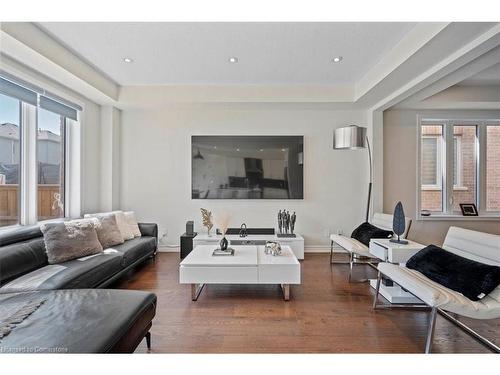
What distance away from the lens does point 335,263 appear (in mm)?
4039

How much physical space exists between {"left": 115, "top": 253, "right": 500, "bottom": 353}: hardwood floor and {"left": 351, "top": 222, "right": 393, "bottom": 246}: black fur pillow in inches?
28.3

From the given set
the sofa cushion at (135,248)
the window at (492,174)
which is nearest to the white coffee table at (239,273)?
the sofa cushion at (135,248)

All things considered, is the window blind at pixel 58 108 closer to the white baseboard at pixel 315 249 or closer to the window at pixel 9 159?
the window at pixel 9 159

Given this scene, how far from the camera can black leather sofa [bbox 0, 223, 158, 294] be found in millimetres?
2182

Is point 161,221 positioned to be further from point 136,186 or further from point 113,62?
point 113,62

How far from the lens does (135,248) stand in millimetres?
3420

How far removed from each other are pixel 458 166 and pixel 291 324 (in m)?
4.39

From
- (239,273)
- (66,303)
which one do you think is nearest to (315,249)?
(239,273)

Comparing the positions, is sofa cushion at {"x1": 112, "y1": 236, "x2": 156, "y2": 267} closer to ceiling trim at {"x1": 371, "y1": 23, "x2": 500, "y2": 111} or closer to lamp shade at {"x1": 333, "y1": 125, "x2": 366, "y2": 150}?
lamp shade at {"x1": 333, "y1": 125, "x2": 366, "y2": 150}

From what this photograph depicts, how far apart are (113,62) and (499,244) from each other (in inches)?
171

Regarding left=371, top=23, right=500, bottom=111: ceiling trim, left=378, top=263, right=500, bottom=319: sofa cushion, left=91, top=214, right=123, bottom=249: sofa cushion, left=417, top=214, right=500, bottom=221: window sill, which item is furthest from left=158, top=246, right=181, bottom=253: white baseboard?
left=417, top=214, right=500, bottom=221: window sill

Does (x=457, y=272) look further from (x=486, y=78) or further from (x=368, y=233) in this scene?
(x=486, y=78)

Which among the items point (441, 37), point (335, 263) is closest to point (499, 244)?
point (441, 37)

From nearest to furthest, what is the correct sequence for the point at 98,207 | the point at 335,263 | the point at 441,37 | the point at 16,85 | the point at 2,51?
the point at 441,37 < the point at 2,51 < the point at 16,85 < the point at 335,263 < the point at 98,207
